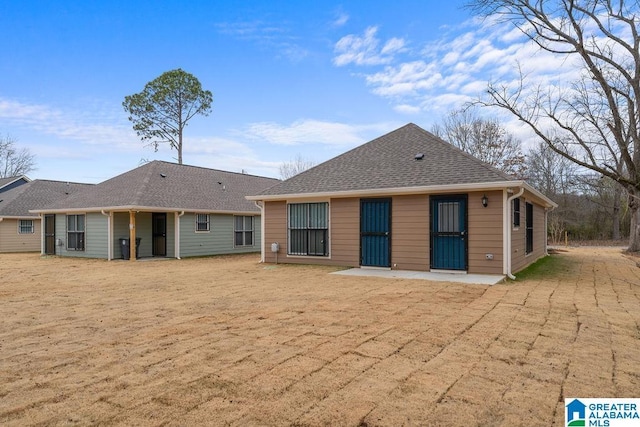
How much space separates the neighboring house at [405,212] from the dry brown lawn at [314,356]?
2165mm

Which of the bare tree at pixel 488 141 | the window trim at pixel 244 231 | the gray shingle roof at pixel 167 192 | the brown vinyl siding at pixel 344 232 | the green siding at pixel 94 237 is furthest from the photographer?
the bare tree at pixel 488 141

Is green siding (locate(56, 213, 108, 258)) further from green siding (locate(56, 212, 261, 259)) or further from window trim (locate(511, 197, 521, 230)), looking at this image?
window trim (locate(511, 197, 521, 230))

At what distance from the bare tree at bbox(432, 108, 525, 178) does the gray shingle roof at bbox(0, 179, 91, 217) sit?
25.0m

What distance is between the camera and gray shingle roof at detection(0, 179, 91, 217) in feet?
64.3

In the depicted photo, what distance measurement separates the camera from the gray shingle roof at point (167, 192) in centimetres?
1480

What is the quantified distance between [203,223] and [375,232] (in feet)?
28.0

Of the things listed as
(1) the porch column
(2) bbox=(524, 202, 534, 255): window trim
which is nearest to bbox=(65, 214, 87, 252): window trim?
(1) the porch column

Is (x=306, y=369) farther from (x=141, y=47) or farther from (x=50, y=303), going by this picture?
(x=141, y=47)

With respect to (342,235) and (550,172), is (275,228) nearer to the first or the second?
(342,235)

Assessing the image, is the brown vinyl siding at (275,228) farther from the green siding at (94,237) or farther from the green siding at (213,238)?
the green siding at (94,237)

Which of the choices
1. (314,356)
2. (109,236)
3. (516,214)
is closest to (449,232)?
(516,214)

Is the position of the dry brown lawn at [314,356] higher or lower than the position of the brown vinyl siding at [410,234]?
lower

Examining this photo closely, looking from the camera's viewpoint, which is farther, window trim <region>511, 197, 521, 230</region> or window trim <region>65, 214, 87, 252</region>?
window trim <region>65, 214, 87, 252</region>

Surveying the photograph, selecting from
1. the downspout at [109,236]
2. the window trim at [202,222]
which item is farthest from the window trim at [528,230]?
the downspout at [109,236]
